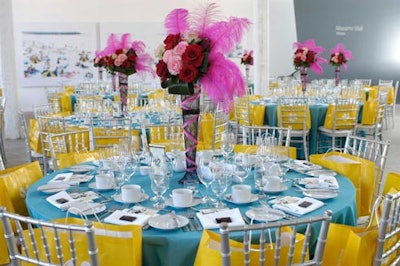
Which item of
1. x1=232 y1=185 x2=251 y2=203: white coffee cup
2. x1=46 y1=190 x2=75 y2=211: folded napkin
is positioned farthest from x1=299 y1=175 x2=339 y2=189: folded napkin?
x1=46 y1=190 x2=75 y2=211: folded napkin

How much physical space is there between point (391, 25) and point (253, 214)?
13.2m

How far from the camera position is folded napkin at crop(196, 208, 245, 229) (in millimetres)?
2094

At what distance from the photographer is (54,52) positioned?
1132cm

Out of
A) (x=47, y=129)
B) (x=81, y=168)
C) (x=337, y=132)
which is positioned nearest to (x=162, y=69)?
(x=81, y=168)

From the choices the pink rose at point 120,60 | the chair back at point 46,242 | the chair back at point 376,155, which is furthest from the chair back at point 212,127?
the chair back at point 46,242

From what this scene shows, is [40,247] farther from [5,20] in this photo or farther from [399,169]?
[5,20]

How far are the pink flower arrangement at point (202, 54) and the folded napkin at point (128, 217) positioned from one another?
2.59 feet

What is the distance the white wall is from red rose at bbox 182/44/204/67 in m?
8.10

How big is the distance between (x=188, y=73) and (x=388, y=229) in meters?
1.31

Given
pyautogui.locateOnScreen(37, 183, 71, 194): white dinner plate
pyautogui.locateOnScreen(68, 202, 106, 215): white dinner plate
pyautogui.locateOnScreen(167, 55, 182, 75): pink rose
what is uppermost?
pyautogui.locateOnScreen(167, 55, 182, 75): pink rose

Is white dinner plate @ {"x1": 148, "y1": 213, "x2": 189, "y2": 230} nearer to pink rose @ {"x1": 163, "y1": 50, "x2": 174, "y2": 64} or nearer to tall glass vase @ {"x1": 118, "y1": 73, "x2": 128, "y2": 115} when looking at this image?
pink rose @ {"x1": 163, "y1": 50, "x2": 174, "y2": 64}

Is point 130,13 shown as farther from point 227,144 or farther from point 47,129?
point 227,144

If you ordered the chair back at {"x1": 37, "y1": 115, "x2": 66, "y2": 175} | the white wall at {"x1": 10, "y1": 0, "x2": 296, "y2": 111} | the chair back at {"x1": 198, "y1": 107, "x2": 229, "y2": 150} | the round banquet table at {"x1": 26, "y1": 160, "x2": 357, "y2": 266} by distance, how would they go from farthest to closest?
the white wall at {"x1": 10, "y1": 0, "x2": 296, "y2": 111}
the chair back at {"x1": 198, "y1": 107, "x2": 229, "y2": 150}
the chair back at {"x1": 37, "y1": 115, "x2": 66, "y2": 175}
the round banquet table at {"x1": 26, "y1": 160, "x2": 357, "y2": 266}

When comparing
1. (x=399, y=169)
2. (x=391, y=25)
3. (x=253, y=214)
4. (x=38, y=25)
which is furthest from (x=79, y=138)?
(x=391, y=25)
